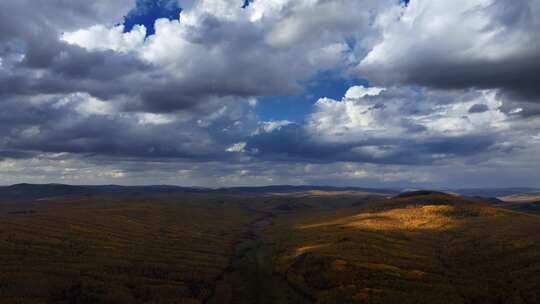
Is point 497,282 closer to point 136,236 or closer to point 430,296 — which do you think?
point 430,296

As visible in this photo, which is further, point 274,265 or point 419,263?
point 274,265

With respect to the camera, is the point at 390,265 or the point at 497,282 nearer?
the point at 497,282

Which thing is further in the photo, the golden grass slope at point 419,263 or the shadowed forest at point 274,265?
the shadowed forest at point 274,265

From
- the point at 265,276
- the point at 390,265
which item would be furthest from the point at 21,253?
the point at 390,265

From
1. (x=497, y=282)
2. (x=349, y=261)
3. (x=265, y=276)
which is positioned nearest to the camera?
(x=497, y=282)

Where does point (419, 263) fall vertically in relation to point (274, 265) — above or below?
above

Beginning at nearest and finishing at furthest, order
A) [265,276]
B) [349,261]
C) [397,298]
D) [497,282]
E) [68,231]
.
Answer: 1. [397,298]
2. [497,282]
3. [265,276]
4. [349,261]
5. [68,231]

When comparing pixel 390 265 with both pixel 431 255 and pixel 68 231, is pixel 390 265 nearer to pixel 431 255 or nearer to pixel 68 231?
pixel 431 255

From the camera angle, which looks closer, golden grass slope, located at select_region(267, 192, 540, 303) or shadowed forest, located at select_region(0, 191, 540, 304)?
golden grass slope, located at select_region(267, 192, 540, 303)

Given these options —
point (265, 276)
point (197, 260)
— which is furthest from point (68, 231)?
point (265, 276)
